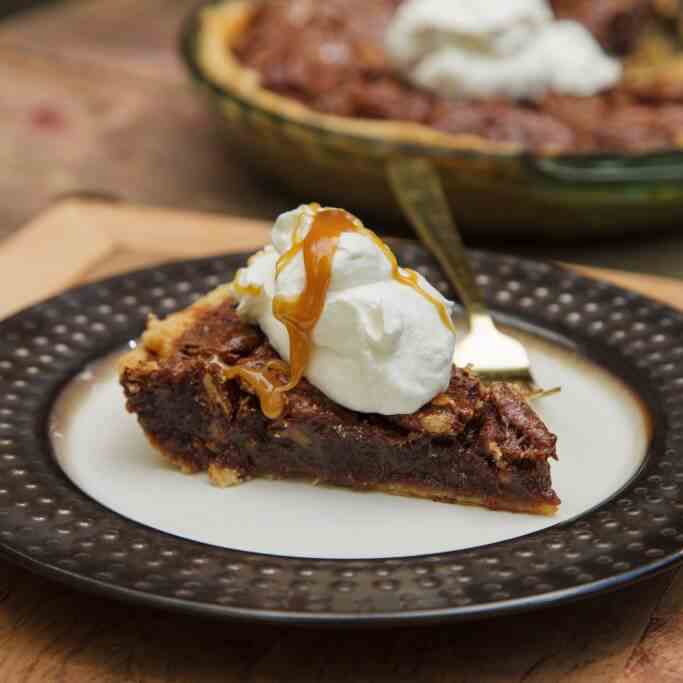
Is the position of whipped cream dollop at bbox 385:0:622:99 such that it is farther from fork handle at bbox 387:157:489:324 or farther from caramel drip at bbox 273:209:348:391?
caramel drip at bbox 273:209:348:391

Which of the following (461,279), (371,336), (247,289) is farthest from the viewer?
(461,279)

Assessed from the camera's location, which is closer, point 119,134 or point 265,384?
point 265,384

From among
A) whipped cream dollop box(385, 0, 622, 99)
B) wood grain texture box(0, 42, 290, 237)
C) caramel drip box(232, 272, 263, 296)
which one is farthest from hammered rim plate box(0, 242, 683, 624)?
wood grain texture box(0, 42, 290, 237)

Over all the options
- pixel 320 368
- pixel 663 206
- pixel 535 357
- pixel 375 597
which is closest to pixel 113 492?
pixel 320 368

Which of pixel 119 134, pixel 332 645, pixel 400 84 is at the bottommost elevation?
pixel 119 134

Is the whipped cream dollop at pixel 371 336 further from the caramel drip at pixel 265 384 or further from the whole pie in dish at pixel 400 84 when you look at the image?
the whole pie in dish at pixel 400 84

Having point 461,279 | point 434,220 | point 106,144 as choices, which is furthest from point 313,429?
point 106,144

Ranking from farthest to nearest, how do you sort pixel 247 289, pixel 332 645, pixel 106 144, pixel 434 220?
pixel 106 144, pixel 434 220, pixel 247 289, pixel 332 645

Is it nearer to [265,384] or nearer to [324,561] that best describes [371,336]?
[265,384]
